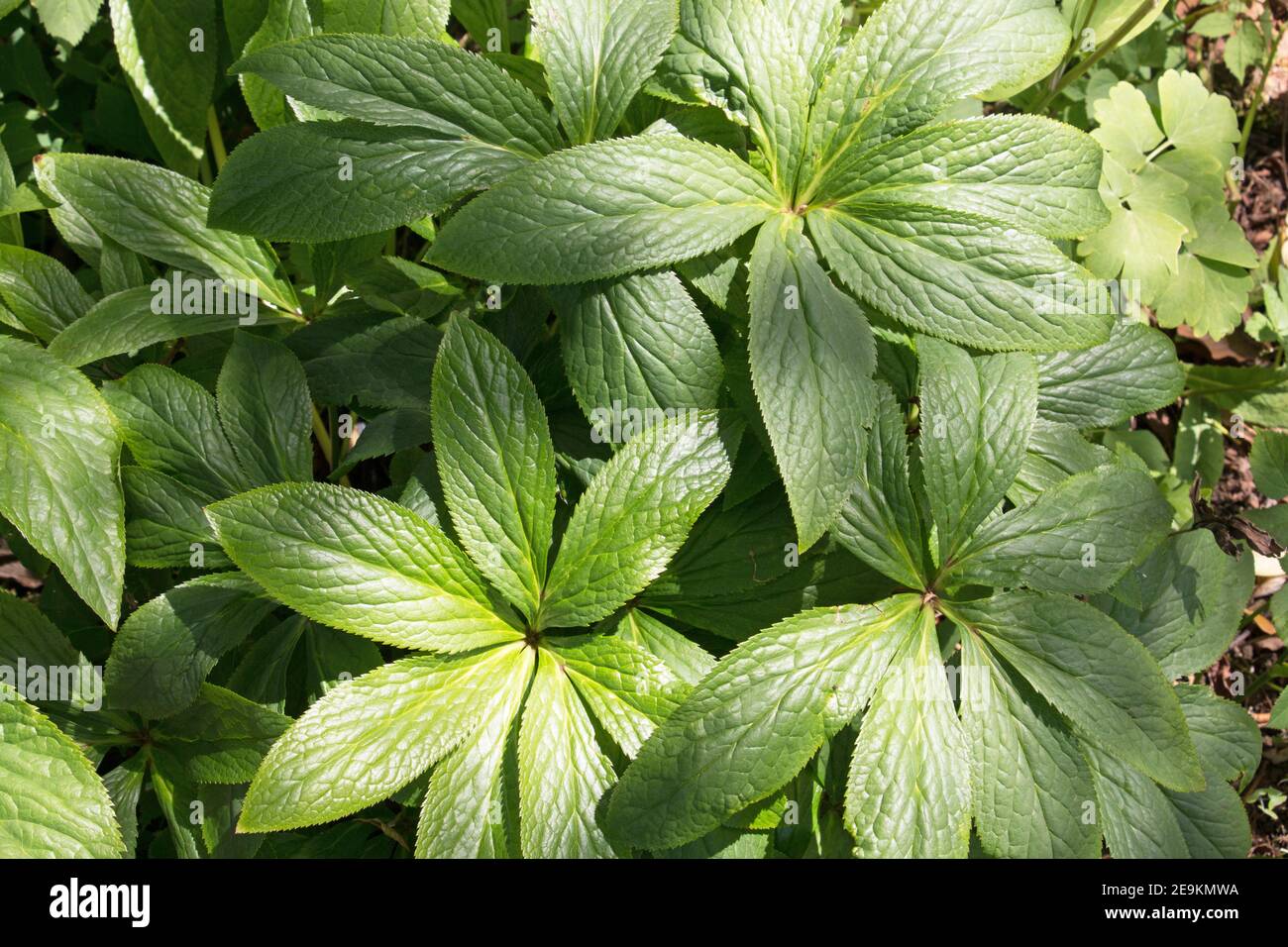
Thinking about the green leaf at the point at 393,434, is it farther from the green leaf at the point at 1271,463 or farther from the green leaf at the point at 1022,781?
the green leaf at the point at 1271,463

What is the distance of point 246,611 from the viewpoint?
1789mm

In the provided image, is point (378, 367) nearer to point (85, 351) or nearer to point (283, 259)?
point (85, 351)

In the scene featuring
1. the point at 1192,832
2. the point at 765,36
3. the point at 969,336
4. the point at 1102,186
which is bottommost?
the point at 1192,832

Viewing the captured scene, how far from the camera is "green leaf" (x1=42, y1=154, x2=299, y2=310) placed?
75.8 inches

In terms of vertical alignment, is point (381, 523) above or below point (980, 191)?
below

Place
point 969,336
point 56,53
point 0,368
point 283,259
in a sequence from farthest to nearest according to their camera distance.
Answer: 1. point 56,53
2. point 283,259
3. point 0,368
4. point 969,336

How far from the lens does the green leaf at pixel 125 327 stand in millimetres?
1828

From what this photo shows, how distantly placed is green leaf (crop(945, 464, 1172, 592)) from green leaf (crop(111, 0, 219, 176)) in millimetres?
1948

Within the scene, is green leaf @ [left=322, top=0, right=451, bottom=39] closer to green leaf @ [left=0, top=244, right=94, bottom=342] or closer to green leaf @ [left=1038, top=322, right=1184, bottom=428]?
green leaf @ [left=0, top=244, right=94, bottom=342]

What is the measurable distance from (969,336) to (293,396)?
3.97 feet

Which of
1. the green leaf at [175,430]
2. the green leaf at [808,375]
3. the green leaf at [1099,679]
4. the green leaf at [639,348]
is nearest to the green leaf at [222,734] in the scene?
the green leaf at [175,430]

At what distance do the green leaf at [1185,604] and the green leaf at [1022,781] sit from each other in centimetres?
55

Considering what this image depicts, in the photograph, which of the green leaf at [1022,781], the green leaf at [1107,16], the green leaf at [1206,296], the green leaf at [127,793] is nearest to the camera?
the green leaf at [1022,781]

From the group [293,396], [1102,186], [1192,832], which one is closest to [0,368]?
[293,396]
